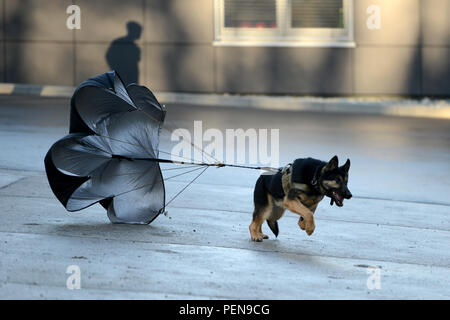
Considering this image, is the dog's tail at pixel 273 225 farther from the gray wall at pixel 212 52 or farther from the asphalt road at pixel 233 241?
the gray wall at pixel 212 52

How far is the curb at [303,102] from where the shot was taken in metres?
20.9

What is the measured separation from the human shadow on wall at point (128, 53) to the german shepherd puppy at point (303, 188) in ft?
50.4

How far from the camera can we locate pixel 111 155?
8727mm

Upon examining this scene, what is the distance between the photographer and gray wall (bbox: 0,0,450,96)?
22797 millimetres

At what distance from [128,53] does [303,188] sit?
15891 millimetres

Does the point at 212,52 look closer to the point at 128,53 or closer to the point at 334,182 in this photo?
the point at 128,53

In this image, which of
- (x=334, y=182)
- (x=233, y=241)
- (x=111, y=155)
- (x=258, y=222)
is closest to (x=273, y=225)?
(x=258, y=222)

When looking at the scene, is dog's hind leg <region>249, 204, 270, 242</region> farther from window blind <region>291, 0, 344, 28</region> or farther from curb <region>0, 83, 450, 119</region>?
window blind <region>291, 0, 344, 28</region>

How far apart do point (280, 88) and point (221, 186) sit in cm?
1147

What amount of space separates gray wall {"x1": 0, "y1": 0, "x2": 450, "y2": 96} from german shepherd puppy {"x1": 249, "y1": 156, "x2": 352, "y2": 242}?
589 inches

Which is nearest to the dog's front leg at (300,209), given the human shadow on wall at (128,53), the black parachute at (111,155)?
the black parachute at (111,155)

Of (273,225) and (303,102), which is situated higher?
(303,102)

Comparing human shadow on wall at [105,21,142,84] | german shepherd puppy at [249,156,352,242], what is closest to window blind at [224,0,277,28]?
human shadow on wall at [105,21,142,84]
